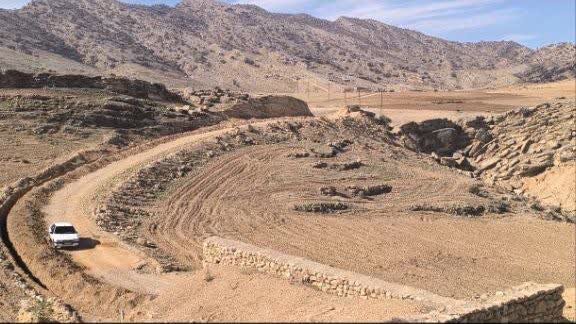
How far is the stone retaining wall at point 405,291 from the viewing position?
913cm

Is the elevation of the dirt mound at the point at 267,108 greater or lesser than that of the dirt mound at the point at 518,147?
greater

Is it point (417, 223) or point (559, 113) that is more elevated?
point (559, 113)

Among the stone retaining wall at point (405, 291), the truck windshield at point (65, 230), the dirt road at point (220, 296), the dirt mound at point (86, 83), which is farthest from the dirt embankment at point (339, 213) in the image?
the dirt mound at point (86, 83)

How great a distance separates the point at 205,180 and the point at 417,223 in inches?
314

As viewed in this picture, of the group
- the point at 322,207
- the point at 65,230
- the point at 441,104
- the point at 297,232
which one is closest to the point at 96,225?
the point at 65,230

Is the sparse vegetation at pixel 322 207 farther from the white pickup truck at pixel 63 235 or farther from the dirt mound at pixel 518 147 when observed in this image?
the dirt mound at pixel 518 147

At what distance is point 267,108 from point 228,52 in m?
63.0

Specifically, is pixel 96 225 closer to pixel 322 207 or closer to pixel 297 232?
pixel 297 232

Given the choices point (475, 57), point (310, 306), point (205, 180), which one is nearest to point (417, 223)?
point (205, 180)

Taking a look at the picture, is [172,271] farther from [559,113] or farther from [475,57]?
[475,57]

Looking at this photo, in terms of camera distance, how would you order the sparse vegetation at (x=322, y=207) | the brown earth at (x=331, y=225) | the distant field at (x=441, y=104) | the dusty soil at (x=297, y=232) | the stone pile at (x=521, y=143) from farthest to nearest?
the distant field at (x=441, y=104)
the stone pile at (x=521, y=143)
the sparse vegetation at (x=322, y=207)
the brown earth at (x=331, y=225)
the dusty soil at (x=297, y=232)

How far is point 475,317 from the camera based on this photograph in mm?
8812

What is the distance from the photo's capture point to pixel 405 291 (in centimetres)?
1134

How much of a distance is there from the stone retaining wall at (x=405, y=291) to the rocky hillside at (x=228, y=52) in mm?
39315
